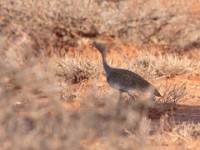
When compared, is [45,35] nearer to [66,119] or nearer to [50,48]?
[50,48]

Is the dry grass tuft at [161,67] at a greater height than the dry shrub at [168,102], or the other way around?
the dry grass tuft at [161,67]

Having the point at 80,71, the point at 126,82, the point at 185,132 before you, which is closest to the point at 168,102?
the point at 126,82

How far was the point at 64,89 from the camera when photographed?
960cm

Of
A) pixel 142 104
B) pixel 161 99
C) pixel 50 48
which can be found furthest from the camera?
pixel 50 48

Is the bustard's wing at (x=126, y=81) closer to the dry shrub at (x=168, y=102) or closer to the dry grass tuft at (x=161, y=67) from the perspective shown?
the dry shrub at (x=168, y=102)

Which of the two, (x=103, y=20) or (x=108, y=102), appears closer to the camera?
(x=108, y=102)

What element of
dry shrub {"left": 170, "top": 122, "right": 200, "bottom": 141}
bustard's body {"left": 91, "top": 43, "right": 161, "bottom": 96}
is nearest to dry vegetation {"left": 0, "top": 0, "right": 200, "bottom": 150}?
dry shrub {"left": 170, "top": 122, "right": 200, "bottom": 141}

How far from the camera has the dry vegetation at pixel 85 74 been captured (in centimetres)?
481

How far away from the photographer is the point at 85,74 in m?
10.9

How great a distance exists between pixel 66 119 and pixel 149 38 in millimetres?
10177

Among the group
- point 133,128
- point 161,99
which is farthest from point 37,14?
point 133,128

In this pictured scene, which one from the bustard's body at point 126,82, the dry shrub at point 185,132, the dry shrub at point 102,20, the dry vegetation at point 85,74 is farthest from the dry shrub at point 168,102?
the dry shrub at point 102,20

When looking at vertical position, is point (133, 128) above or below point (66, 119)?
below

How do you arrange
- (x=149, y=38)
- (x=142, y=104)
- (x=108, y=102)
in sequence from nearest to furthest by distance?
(x=108, y=102), (x=142, y=104), (x=149, y=38)
